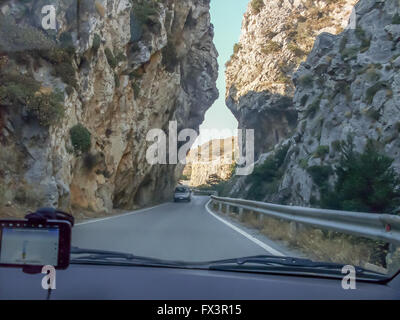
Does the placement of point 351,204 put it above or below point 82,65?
below

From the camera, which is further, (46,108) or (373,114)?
(373,114)

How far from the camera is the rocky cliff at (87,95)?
15.3 metres

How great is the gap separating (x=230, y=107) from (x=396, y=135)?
5748cm

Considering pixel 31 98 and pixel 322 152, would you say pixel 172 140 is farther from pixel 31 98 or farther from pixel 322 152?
pixel 31 98

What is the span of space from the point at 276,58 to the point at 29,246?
64106 mm

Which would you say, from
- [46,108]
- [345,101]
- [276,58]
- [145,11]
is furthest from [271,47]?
[46,108]

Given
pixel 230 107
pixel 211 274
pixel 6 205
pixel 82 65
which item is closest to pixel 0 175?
pixel 6 205

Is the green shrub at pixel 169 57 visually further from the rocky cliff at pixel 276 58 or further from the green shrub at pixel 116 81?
the rocky cliff at pixel 276 58

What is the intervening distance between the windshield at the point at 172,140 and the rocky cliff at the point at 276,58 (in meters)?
12.0

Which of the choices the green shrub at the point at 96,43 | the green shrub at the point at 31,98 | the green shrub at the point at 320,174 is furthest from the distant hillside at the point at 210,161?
the green shrub at the point at 31,98

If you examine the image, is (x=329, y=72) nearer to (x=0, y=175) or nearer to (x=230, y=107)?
(x=0, y=175)

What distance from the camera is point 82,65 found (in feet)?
69.5

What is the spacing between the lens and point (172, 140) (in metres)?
44.3

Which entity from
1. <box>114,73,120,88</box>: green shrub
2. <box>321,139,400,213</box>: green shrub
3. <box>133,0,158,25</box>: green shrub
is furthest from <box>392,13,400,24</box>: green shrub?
<box>321,139,400,213</box>: green shrub
